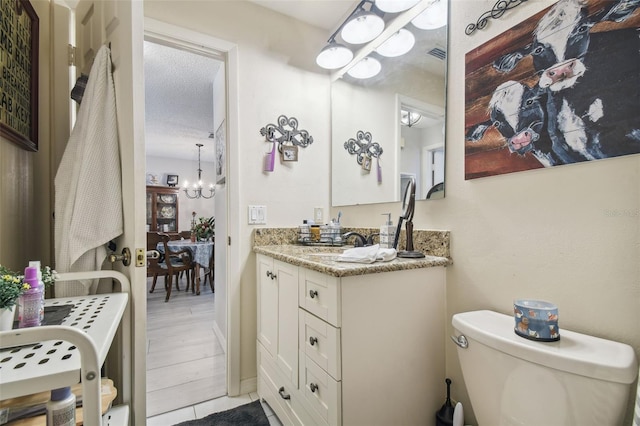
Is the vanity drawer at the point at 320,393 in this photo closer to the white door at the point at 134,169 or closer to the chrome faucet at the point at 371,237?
the white door at the point at 134,169

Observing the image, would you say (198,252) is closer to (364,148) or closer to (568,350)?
(364,148)

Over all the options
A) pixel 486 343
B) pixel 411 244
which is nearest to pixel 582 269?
pixel 486 343

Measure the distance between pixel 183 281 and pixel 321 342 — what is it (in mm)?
4814

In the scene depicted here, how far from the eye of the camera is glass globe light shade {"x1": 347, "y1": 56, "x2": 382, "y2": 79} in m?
1.87

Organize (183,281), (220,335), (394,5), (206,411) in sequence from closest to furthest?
(394,5) < (206,411) < (220,335) < (183,281)

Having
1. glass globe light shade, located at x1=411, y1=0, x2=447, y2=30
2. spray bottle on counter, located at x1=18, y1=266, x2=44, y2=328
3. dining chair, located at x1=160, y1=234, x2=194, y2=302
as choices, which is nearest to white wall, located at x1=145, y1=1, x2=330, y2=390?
glass globe light shade, located at x1=411, y1=0, x2=447, y2=30

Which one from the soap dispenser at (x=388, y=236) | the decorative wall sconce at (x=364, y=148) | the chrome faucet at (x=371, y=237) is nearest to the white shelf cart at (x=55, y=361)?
the soap dispenser at (x=388, y=236)

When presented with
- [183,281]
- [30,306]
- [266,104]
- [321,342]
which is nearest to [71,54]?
[266,104]

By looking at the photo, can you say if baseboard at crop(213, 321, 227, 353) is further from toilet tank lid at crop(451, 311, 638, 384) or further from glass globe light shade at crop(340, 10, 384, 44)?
glass globe light shade at crop(340, 10, 384, 44)

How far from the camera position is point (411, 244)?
1371 millimetres

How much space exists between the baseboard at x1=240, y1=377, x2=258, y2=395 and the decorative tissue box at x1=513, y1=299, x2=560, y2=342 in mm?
1588

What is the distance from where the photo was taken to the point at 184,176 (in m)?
6.90

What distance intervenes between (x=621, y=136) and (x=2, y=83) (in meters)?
2.03

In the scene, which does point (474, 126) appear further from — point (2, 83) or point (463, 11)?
point (2, 83)
